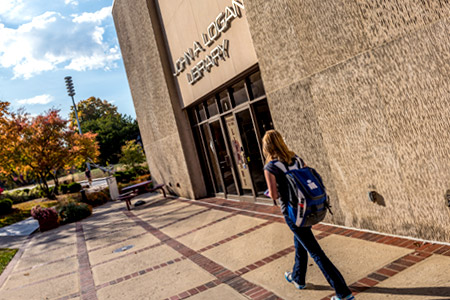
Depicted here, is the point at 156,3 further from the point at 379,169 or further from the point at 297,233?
the point at 297,233

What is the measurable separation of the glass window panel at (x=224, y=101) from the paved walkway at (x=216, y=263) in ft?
8.40

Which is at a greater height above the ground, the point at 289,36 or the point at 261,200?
the point at 289,36

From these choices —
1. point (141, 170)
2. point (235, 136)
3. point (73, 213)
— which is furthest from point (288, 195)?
point (141, 170)

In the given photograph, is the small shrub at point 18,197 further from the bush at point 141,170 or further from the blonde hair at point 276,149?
the blonde hair at point 276,149

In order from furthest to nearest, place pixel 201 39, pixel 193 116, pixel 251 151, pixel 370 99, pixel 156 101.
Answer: pixel 156 101, pixel 193 116, pixel 201 39, pixel 251 151, pixel 370 99

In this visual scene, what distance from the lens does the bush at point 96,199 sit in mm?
20025

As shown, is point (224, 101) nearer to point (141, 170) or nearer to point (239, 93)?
point (239, 93)

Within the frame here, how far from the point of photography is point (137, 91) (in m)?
16.9

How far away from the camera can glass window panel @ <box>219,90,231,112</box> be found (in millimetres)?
10074

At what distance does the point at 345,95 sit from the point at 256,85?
3336mm

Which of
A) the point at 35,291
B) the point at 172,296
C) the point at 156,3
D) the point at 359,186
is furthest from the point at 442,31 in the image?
the point at 156,3

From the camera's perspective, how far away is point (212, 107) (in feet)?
36.7

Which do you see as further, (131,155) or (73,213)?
(131,155)

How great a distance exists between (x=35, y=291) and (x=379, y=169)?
5801 millimetres
